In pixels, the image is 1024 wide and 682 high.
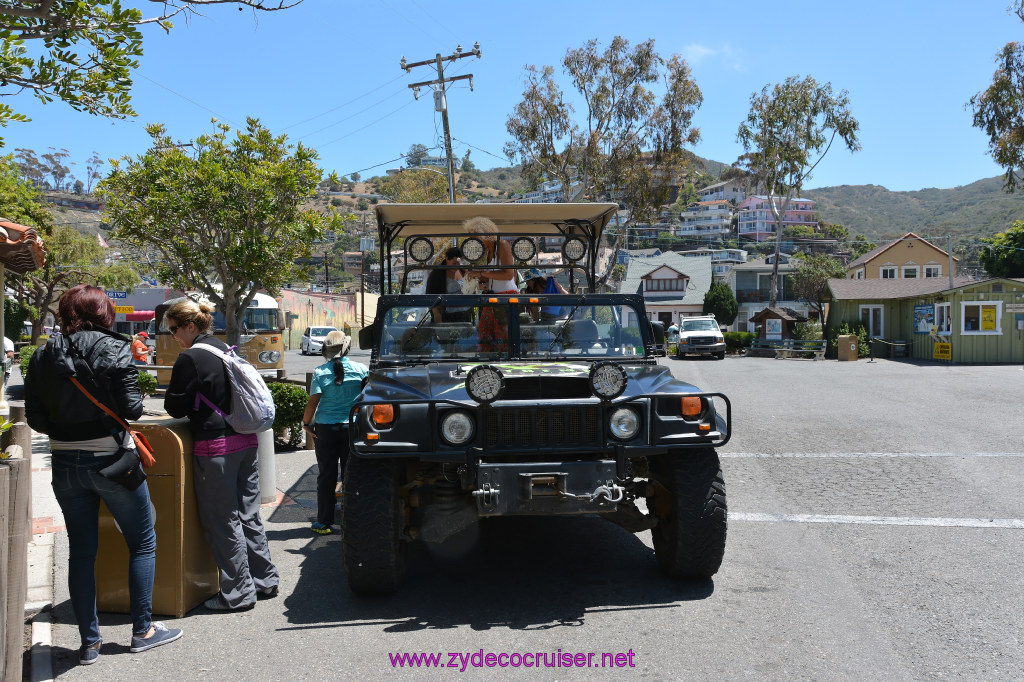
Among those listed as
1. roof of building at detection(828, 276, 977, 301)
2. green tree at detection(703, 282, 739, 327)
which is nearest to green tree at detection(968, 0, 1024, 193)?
roof of building at detection(828, 276, 977, 301)

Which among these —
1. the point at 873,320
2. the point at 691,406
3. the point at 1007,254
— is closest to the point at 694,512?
the point at 691,406

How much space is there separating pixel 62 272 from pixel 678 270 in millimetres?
43220

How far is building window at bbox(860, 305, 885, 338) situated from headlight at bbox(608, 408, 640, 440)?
35.7 meters

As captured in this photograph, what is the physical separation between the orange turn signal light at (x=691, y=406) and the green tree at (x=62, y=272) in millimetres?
29745

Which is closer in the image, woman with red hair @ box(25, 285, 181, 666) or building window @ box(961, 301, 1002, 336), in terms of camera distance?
woman with red hair @ box(25, 285, 181, 666)

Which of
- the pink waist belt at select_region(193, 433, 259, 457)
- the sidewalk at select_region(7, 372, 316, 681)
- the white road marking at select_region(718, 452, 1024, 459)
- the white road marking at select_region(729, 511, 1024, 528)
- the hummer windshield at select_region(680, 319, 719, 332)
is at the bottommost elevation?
the white road marking at select_region(729, 511, 1024, 528)

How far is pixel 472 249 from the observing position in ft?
26.9

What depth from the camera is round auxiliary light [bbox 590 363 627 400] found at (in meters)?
4.54

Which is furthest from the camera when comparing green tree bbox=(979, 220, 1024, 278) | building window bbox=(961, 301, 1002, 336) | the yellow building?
the yellow building

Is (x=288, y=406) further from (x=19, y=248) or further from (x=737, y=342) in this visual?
(x=737, y=342)

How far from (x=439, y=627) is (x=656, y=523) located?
1419 mm

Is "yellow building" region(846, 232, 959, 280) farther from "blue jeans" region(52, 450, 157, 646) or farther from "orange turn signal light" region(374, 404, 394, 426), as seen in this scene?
"blue jeans" region(52, 450, 157, 646)

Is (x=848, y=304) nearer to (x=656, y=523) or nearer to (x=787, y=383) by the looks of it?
(x=787, y=383)

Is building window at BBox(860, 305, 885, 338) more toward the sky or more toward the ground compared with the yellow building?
more toward the ground
